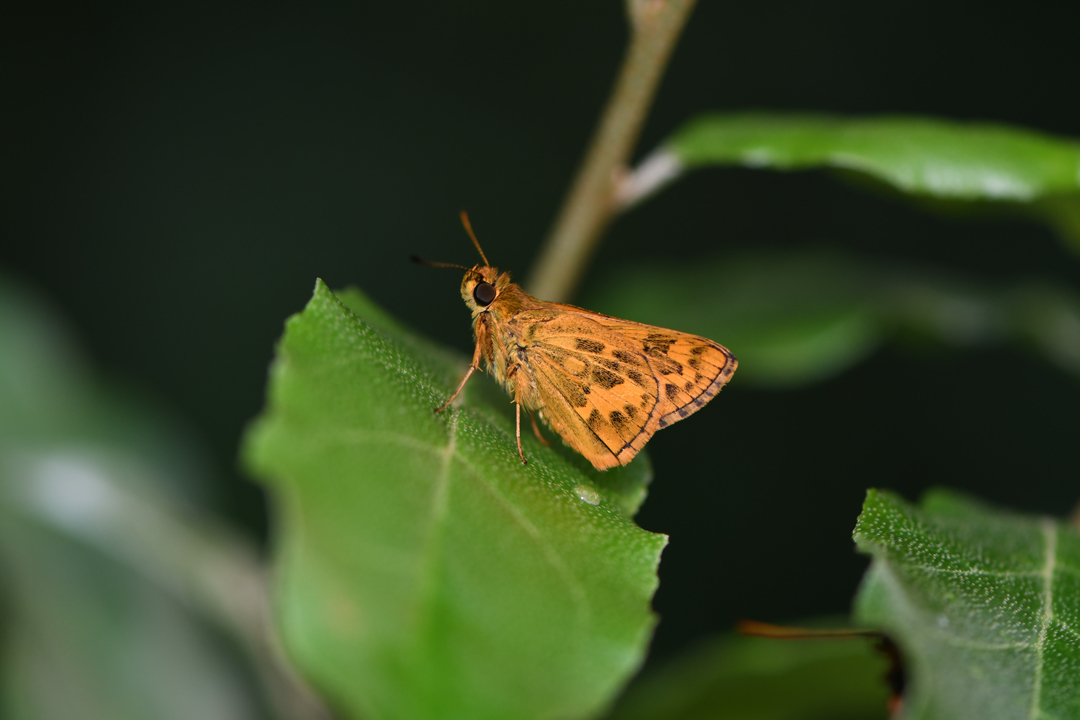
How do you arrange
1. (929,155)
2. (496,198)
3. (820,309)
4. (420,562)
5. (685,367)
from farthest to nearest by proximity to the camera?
(496,198) < (820,309) < (685,367) < (929,155) < (420,562)

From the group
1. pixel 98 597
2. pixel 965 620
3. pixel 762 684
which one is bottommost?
pixel 762 684

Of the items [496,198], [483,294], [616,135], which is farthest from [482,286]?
[496,198]

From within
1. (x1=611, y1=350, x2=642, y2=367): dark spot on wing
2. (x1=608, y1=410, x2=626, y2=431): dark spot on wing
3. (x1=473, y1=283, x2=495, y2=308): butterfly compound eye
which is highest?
(x1=473, y1=283, x2=495, y2=308): butterfly compound eye

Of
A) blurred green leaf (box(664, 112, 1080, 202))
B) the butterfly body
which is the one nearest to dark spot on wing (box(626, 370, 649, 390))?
the butterfly body

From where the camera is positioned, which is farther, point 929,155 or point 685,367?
point 685,367

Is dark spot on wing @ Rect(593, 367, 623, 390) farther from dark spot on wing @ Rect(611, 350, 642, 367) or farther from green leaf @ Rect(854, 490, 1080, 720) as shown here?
green leaf @ Rect(854, 490, 1080, 720)

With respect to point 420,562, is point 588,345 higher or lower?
lower

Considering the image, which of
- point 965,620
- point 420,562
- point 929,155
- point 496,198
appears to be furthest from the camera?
point 496,198

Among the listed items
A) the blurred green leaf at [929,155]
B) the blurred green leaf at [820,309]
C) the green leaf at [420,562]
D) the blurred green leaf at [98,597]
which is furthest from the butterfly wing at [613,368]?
the blurred green leaf at [98,597]

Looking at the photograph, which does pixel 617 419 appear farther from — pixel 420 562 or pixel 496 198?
pixel 496 198
